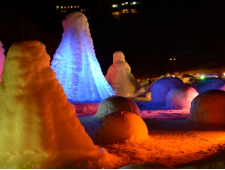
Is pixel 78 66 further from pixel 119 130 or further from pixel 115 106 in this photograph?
pixel 119 130

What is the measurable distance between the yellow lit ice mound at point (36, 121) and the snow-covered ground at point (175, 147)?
94 cm

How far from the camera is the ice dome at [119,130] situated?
294 inches

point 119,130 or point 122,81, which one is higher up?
point 122,81

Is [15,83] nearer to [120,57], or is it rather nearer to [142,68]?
[120,57]

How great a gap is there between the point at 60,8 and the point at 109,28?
20807mm

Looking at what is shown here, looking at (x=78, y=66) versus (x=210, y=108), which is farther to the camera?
(x=78, y=66)

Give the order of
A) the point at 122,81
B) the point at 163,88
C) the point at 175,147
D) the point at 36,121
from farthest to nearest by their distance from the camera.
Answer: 1. the point at 122,81
2. the point at 163,88
3. the point at 175,147
4. the point at 36,121

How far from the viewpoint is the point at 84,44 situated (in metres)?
14.5

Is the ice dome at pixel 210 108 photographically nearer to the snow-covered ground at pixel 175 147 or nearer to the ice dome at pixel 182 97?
the snow-covered ground at pixel 175 147

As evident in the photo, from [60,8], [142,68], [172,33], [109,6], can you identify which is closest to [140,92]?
[142,68]

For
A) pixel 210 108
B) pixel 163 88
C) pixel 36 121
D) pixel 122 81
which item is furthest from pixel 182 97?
pixel 36 121

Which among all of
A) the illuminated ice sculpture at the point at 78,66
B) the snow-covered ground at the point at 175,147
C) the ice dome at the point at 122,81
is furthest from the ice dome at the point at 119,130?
the ice dome at the point at 122,81

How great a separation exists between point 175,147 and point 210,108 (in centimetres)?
390

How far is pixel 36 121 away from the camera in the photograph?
4945mm
